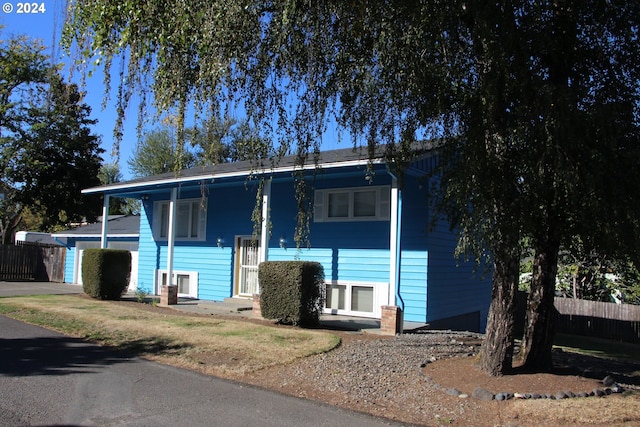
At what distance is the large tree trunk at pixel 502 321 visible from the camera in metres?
6.95

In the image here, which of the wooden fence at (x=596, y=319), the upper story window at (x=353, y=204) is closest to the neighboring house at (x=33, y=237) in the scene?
the upper story window at (x=353, y=204)

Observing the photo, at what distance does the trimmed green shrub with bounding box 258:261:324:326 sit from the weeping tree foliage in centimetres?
437

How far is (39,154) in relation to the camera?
33.1m

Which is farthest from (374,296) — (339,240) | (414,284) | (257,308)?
(257,308)

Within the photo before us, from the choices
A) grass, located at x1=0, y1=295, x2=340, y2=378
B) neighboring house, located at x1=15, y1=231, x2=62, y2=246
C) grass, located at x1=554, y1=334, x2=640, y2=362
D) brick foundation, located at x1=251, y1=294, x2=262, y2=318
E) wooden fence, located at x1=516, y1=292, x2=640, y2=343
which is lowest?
→ grass, located at x1=554, y1=334, x2=640, y2=362

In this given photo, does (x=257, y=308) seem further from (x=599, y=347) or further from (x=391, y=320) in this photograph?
(x=599, y=347)

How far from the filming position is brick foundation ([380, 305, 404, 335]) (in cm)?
1070

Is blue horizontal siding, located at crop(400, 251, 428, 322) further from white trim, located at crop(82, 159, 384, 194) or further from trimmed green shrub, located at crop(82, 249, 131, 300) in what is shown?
trimmed green shrub, located at crop(82, 249, 131, 300)

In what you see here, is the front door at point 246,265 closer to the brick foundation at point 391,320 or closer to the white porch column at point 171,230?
the white porch column at point 171,230

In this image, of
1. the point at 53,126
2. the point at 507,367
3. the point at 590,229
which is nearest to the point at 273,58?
the point at 590,229

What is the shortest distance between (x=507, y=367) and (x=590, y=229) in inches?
86.5

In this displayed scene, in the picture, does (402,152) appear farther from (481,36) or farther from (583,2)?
(583,2)

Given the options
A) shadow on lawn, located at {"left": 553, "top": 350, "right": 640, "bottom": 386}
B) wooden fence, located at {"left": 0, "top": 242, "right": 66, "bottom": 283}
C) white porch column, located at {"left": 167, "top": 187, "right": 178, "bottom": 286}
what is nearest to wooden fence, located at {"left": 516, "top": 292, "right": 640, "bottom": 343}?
shadow on lawn, located at {"left": 553, "top": 350, "right": 640, "bottom": 386}

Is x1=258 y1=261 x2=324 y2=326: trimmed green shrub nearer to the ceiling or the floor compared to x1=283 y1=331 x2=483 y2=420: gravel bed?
nearer to the ceiling
